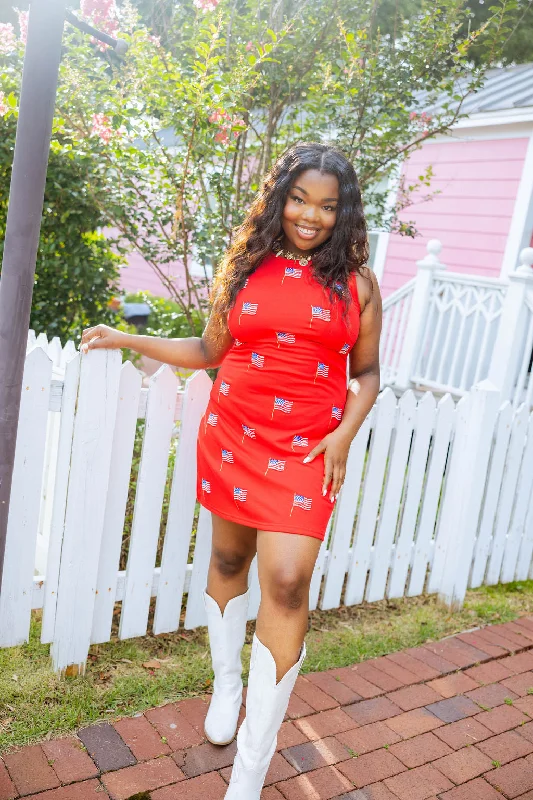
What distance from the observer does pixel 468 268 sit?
8.30 m

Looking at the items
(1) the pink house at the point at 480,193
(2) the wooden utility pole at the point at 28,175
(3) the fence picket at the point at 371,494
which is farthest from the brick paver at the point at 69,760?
(1) the pink house at the point at 480,193

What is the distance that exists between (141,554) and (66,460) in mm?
559

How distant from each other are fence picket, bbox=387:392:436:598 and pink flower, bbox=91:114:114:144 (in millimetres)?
2184

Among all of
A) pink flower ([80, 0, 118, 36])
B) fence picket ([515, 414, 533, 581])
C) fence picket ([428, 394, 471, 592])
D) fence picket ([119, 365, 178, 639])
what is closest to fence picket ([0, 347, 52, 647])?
fence picket ([119, 365, 178, 639])

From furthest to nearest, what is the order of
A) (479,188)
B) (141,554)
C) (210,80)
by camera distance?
1. (479,188)
2. (210,80)
3. (141,554)

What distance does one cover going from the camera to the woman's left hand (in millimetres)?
2285

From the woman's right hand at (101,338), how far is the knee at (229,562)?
0.82m

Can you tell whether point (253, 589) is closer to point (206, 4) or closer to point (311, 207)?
point (311, 207)

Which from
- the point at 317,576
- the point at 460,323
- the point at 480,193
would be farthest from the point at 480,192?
the point at 317,576

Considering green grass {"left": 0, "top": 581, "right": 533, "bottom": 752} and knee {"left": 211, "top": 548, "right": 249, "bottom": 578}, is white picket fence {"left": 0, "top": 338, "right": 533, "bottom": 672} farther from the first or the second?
knee {"left": 211, "top": 548, "right": 249, "bottom": 578}

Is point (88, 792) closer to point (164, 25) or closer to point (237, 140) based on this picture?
point (237, 140)

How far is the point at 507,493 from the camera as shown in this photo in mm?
4254

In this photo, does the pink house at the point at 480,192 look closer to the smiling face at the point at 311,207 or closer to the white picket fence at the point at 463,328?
the white picket fence at the point at 463,328

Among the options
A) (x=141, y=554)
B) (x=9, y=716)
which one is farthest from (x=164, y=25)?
(x=9, y=716)
